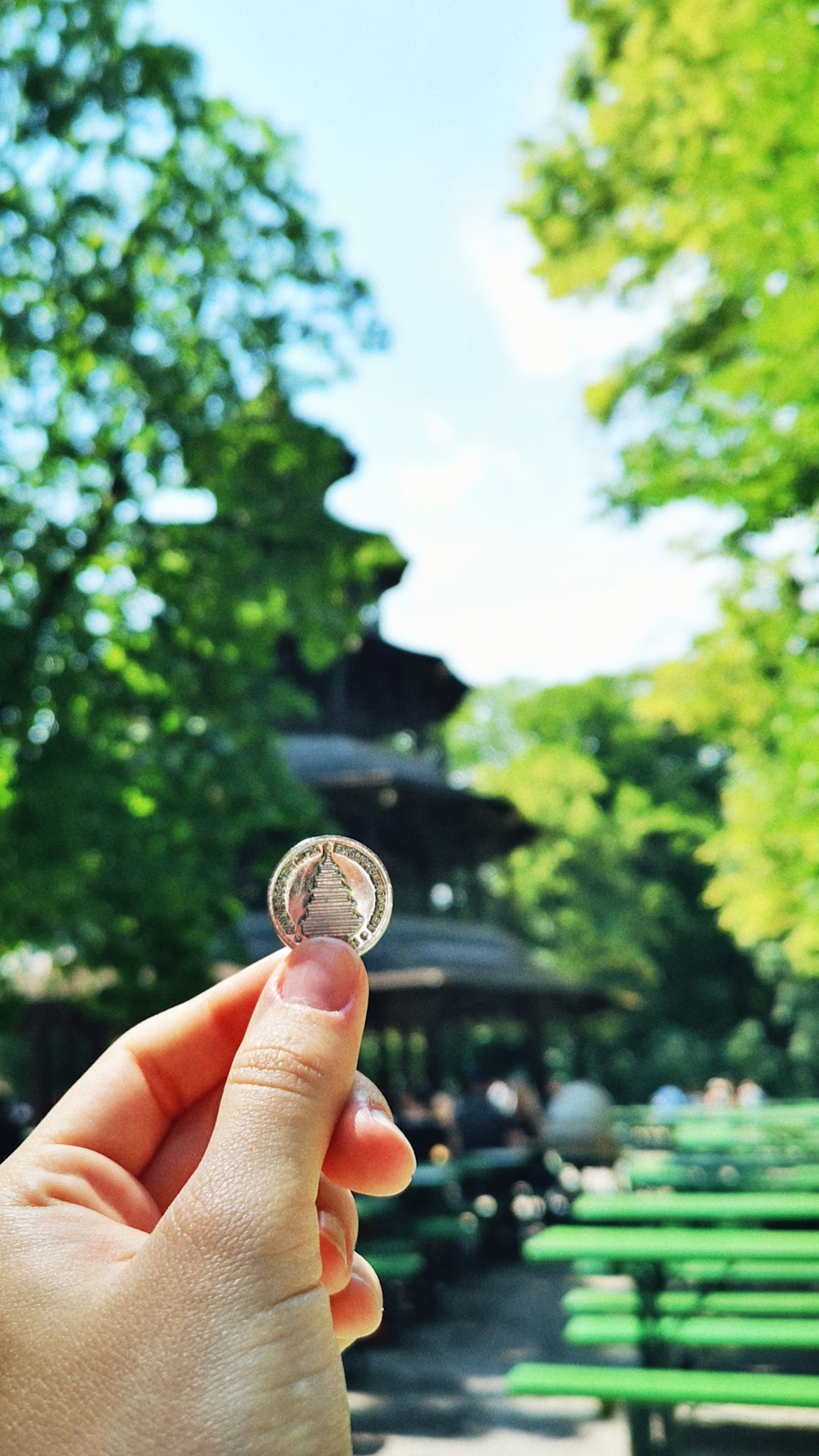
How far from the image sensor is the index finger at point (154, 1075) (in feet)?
5.08

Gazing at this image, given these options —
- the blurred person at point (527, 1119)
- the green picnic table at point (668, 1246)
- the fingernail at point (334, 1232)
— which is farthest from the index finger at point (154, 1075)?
the blurred person at point (527, 1119)

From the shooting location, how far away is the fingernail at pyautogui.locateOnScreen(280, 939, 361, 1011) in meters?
1.36

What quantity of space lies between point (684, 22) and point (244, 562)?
22.8ft

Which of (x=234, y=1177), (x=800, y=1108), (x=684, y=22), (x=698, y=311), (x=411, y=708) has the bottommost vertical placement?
(x=234, y=1177)

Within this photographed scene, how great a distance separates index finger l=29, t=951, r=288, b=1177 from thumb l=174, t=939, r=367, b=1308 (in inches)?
5.6

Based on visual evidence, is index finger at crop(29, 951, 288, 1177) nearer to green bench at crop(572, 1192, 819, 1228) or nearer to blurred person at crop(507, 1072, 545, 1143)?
green bench at crop(572, 1192, 819, 1228)

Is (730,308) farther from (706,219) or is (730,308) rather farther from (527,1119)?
(527,1119)

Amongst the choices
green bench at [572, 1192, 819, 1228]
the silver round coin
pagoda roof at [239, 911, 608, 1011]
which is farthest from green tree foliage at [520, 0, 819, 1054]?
the silver round coin

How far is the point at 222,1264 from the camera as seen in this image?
1.15 m

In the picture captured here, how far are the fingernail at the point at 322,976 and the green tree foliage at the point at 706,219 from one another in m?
5.66

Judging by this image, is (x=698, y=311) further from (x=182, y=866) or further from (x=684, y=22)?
(x=182, y=866)

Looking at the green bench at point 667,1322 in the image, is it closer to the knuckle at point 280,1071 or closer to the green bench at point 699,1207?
the green bench at point 699,1207

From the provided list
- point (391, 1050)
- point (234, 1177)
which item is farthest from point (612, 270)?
point (391, 1050)

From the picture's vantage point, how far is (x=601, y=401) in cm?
1454
